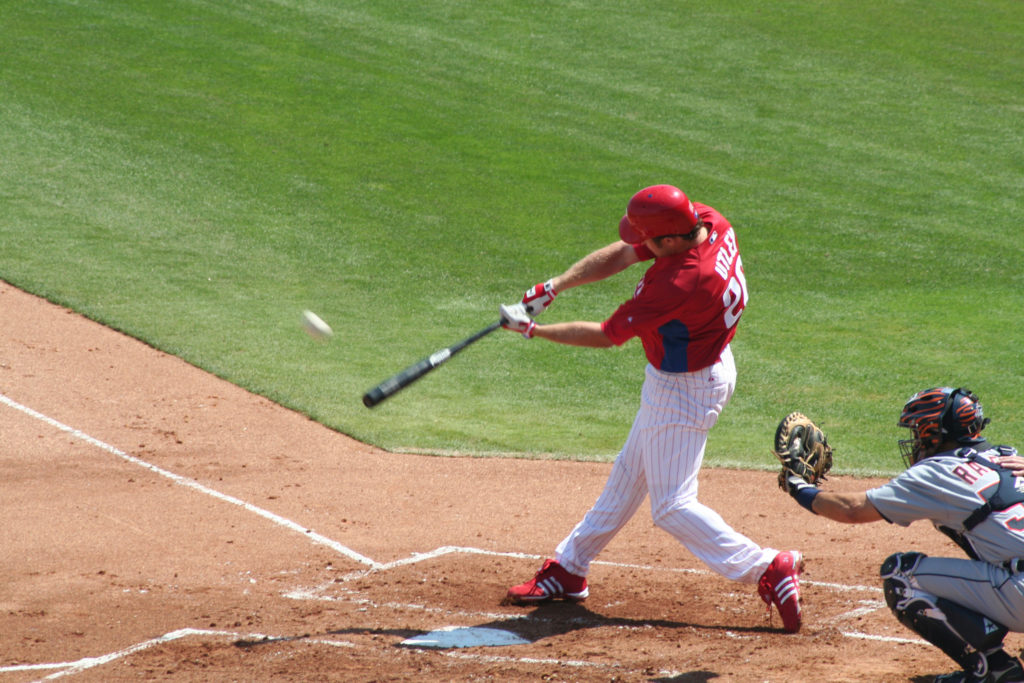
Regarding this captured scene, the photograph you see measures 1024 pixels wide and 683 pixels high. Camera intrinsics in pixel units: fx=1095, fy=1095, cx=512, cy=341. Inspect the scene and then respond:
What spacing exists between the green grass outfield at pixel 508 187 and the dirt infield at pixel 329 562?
845mm

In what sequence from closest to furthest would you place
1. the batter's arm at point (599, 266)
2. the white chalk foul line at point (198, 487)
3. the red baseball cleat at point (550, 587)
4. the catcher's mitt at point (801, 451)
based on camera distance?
the catcher's mitt at point (801, 451), the red baseball cleat at point (550, 587), the batter's arm at point (599, 266), the white chalk foul line at point (198, 487)

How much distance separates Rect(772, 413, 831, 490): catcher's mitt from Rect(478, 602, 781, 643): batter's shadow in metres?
0.93

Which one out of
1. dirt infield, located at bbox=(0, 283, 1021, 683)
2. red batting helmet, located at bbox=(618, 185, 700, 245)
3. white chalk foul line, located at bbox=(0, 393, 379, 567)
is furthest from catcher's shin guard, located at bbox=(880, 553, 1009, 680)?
white chalk foul line, located at bbox=(0, 393, 379, 567)

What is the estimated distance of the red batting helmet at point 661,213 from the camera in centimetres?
469

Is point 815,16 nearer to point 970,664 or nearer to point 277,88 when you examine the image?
point 277,88

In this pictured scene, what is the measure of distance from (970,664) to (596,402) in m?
4.80

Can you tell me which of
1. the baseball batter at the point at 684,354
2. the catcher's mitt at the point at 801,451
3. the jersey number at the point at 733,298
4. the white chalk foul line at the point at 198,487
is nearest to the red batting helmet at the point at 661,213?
the baseball batter at the point at 684,354

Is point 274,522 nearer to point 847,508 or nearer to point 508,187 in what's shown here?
point 847,508

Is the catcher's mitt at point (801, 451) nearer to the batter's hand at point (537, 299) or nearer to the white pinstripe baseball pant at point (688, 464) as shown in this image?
the white pinstripe baseball pant at point (688, 464)

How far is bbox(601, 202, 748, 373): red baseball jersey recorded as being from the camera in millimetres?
4664

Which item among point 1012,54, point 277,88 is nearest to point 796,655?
point 277,88

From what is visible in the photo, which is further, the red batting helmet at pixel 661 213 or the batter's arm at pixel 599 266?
the batter's arm at pixel 599 266

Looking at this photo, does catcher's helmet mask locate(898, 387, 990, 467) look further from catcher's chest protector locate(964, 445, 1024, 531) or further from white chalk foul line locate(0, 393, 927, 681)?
white chalk foul line locate(0, 393, 927, 681)

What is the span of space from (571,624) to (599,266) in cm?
172
